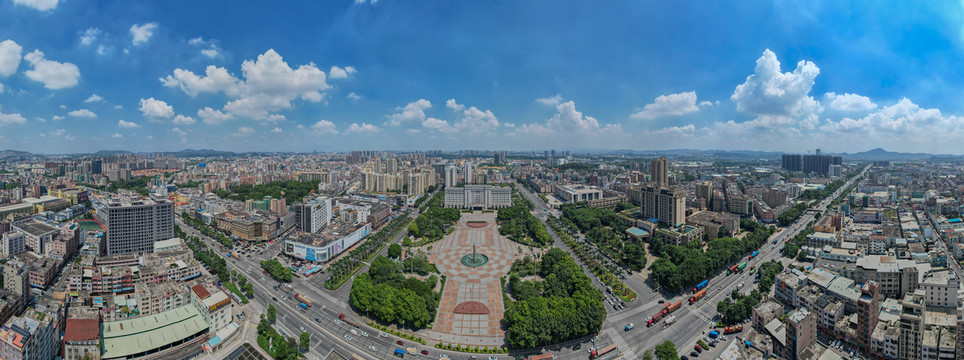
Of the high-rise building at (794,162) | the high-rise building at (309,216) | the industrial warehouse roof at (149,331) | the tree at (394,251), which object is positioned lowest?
the industrial warehouse roof at (149,331)

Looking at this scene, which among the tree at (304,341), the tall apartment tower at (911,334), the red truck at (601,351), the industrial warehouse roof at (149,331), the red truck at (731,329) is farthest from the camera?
the red truck at (731,329)

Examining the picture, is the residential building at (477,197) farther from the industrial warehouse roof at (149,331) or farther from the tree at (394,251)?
the industrial warehouse roof at (149,331)

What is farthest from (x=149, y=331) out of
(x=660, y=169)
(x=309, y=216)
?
(x=660, y=169)

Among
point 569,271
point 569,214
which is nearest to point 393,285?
point 569,271

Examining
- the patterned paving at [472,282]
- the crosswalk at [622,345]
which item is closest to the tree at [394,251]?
the patterned paving at [472,282]

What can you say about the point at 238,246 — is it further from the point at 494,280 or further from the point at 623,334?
the point at 623,334

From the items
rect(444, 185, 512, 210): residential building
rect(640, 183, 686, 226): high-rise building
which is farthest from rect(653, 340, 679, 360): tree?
rect(444, 185, 512, 210): residential building
